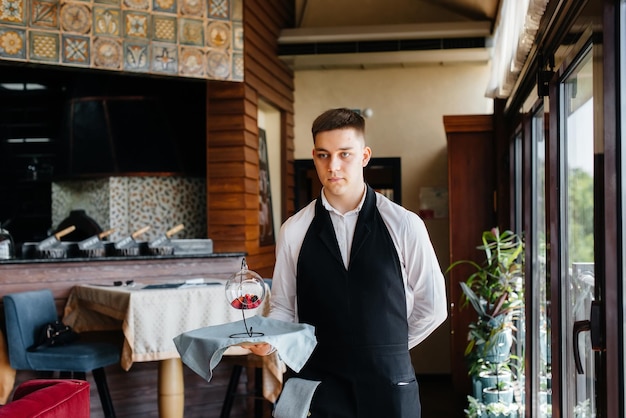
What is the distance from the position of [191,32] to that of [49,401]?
14.9ft

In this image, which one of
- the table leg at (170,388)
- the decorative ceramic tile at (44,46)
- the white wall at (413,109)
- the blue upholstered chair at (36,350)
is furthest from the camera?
the white wall at (413,109)

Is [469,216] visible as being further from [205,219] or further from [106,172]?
[106,172]

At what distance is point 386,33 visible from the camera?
7066 mm

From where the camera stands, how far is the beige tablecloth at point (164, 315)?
434 cm

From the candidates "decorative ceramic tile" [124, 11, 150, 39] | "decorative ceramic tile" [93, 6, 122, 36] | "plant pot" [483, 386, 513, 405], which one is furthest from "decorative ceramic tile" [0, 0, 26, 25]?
"plant pot" [483, 386, 513, 405]

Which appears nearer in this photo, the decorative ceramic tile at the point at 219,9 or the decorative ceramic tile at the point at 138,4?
the decorative ceramic tile at the point at 138,4

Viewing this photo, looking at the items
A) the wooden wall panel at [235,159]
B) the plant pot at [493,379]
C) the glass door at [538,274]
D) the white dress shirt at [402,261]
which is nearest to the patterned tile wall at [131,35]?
the wooden wall panel at [235,159]

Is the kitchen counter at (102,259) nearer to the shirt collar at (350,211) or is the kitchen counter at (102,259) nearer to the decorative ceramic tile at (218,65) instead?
the decorative ceramic tile at (218,65)

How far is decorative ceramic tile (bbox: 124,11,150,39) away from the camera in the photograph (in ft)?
19.4

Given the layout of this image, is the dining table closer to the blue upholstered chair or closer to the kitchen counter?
the blue upholstered chair

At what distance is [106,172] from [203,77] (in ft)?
5.57

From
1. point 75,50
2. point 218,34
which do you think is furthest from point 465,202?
point 75,50

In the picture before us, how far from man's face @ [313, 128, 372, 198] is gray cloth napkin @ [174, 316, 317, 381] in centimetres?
40

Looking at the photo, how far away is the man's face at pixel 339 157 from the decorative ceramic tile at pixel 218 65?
4.19 meters
